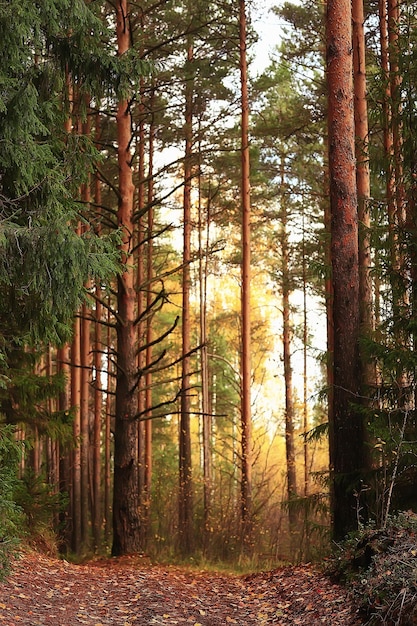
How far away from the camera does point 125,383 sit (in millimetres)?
11766

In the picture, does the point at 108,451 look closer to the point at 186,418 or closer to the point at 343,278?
the point at 186,418

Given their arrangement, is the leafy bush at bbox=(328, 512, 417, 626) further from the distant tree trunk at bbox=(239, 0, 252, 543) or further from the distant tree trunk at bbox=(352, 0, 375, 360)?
the distant tree trunk at bbox=(239, 0, 252, 543)

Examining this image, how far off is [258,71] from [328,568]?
11.5 m

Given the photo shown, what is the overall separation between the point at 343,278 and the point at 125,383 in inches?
170

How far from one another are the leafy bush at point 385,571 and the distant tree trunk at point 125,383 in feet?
15.8

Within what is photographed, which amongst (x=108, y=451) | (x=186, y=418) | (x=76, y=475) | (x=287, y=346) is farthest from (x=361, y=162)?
(x=108, y=451)

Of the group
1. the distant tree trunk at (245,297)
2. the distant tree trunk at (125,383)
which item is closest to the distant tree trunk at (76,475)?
the distant tree trunk at (245,297)

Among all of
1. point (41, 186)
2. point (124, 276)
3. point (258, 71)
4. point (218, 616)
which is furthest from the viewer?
point (258, 71)

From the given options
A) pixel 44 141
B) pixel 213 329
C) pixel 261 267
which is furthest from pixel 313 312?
pixel 44 141

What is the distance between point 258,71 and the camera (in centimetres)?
1591

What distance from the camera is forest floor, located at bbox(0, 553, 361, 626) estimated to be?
249 inches

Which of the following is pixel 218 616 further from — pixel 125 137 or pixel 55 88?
pixel 125 137

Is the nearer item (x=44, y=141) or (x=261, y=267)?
(x=44, y=141)

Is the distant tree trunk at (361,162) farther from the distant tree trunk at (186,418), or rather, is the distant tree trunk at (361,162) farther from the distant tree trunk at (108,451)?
the distant tree trunk at (108,451)
